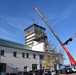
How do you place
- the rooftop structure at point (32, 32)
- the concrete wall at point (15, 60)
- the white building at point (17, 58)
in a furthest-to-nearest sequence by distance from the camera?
the rooftop structure at point (32, 32)
the concrete wall at point (15, 60)
the white building at point (17, 58)

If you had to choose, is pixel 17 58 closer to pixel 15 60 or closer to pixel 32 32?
pixel 15 60

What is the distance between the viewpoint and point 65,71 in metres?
43.3

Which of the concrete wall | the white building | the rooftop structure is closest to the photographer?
the white building

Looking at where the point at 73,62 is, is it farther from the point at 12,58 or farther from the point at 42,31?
the point at 42,31

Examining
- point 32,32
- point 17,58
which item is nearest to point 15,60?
point 17,58

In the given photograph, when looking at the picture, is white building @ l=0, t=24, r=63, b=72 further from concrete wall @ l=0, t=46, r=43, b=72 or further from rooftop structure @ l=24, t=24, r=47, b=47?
rooftop structure @ l=24, t=24, r=47, b=47

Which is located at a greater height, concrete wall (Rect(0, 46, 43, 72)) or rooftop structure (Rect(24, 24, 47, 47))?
rooftop structure (Rect(24, 24, 47, 47))

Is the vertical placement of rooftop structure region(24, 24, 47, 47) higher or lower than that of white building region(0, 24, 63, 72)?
higher

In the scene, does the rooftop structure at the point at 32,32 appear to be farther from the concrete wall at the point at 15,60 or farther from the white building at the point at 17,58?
the concrete wall at the point at 15,60

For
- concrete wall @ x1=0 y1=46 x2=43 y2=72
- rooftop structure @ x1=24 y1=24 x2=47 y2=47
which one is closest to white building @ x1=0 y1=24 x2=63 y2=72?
concrete wall @ x1=0 y1=46 x2=43 y2=72

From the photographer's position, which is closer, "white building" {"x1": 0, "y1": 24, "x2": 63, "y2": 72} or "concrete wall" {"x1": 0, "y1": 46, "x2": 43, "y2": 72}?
"white building" {"x1": 0, "y1": 24, "x2": 63, "y2": 72}

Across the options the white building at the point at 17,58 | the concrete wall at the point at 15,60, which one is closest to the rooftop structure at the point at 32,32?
the white building at the point at 17,58

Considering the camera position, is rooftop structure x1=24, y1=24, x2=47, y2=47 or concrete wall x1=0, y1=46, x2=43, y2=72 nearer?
concrete wall x1=0, y1=46, x2=43, y2=72

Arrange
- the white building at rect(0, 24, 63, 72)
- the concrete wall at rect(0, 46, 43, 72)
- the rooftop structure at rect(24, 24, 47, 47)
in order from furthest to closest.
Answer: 1. the rooftop structure at rect(24, 24, 47, 47)
2. the concrete wall at rect(0, 46, 43, 72)
3. the white building at rect(0, 24, 63, 72)
